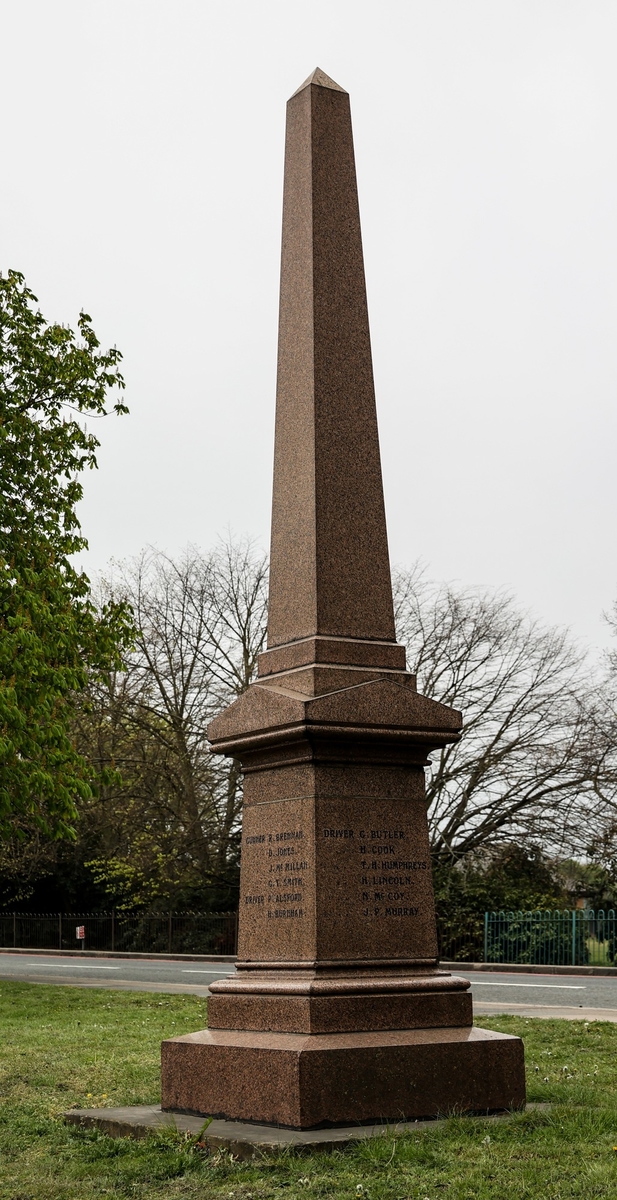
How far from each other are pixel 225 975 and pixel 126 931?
13.7 meters

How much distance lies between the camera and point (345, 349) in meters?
8.37

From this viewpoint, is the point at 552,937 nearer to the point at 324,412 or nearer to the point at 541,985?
the point at 541,985

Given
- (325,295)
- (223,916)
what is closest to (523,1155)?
(325,295)

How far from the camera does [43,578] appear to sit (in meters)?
18.9

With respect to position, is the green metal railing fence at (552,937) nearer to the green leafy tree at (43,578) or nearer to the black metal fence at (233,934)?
the black metal fence at (233,934)

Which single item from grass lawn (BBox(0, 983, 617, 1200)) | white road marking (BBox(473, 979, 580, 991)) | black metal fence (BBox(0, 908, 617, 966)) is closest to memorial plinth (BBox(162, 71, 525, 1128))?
grass lawn (BBox(0, 983, 617, 1200))

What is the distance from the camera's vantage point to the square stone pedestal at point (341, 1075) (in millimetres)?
6312

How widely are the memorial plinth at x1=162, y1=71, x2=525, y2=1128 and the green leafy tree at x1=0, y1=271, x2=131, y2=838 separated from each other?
9.58 metres

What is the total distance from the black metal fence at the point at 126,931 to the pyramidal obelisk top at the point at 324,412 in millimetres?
23974

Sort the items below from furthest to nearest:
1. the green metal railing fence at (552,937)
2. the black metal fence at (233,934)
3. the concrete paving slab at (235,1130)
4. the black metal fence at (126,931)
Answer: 1. the black metal fence at (126,931)
2. the black metal fence at (233,934)
3. the green metal railing fence at (552,937)
4. the concrete paving slab at (235,1130)

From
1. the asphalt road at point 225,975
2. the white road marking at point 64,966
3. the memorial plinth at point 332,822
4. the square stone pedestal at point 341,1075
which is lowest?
the white road marking at point 64,966

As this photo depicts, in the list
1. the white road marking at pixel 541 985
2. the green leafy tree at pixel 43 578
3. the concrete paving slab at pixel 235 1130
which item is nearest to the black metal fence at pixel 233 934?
the white road marking at pixel 541 985

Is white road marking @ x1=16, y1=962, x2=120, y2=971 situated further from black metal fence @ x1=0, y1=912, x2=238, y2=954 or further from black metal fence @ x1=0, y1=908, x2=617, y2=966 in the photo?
black metal fence @ x1=0, y1=908, x2=617, y2=966

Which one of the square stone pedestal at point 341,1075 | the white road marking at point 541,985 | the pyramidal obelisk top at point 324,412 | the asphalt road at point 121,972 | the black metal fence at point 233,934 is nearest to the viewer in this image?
the square stone pedestal at point 341,1075
